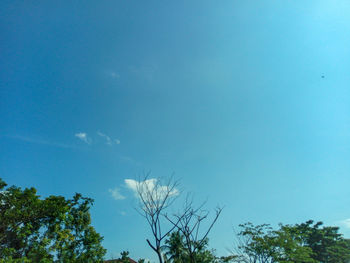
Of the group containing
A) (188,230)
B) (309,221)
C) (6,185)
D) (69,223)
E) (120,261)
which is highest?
(309,221)

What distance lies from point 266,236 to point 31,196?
1900 cm

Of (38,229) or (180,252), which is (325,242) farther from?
(38,229)

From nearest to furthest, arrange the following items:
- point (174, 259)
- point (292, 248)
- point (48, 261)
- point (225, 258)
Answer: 1. point (48, 261)
2. point (292, 248)
3. point (225, 258)
4. point (174, 259)

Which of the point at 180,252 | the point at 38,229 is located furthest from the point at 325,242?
the point at 38,229

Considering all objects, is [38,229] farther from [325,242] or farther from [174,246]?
[325,242]

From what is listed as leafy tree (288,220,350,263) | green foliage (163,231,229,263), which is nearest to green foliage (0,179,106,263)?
green foliage (163,231,229,263)

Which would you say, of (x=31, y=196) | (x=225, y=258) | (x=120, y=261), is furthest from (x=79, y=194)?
(x=225, y=258)

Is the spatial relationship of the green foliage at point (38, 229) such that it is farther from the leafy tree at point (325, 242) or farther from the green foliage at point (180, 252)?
the leafy tree at point (325, 242)

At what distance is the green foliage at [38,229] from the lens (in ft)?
49.1

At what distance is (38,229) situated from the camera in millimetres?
16406

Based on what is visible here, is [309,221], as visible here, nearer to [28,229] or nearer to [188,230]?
[188,230]

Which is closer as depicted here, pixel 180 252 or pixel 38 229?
pixel 38 229

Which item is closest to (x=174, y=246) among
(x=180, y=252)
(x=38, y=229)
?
(x=180, y=252)

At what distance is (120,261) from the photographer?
22.6 m
